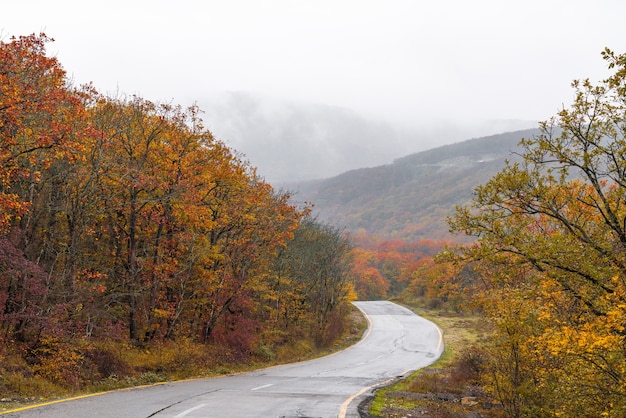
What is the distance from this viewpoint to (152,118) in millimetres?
20297

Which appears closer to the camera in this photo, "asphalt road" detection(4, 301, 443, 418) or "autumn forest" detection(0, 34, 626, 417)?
"asphalt road" detection(4, 301, 443, 418)

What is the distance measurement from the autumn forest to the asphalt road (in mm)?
2121

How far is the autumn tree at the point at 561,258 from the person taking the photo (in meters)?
9.00

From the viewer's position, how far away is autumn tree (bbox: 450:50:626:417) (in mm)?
9000

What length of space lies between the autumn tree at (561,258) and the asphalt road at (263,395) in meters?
4.20

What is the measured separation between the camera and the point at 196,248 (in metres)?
20.9

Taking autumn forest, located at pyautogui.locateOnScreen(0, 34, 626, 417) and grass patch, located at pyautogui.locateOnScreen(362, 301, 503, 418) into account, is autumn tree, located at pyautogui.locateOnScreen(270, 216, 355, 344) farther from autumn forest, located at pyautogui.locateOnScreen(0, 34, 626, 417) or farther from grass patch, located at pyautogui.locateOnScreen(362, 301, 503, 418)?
grass patch, located at pyautogui.locateOnScreen(362, 301, 503, 418)

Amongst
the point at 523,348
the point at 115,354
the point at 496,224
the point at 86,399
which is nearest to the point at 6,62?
the point at 86,399

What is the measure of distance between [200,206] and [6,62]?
10.0 metres

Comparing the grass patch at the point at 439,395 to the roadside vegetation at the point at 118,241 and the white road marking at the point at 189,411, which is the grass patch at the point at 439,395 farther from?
the roadside vegetation at the point at 118,241

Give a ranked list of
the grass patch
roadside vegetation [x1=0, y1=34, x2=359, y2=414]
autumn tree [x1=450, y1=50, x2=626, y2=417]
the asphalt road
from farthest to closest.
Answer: roadside vegetation [x1=0, y1=34, x2=359, y2=414]
the grass patch
the asphalt road
autumn tree [x1=450, y1=50, x2=626, y2=417]

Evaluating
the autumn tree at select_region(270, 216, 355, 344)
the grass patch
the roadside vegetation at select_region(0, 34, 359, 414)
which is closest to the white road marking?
the grass patch

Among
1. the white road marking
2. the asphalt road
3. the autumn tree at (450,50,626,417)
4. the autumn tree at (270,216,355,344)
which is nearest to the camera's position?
the autumn tree at (450,50,626,417)

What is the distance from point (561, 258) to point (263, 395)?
27.8ft
